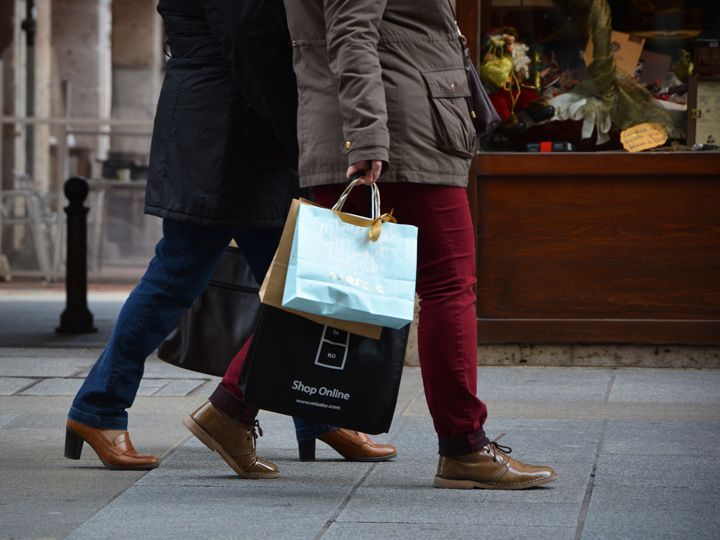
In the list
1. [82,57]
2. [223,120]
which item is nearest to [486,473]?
[223,120]

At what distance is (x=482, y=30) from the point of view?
6828mm

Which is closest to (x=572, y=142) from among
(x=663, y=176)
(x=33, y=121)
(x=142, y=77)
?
(x=663, y=176)

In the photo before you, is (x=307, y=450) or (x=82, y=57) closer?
(x=307, y=450)

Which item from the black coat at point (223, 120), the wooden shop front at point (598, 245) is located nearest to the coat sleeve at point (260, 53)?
the black coat at point (223, 120)

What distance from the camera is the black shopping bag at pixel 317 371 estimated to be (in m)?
3.84

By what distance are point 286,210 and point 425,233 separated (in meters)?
0.62

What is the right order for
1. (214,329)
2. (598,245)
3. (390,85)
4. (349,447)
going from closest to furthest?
(390,85) < (349,447) < (214,329) < (598,245)

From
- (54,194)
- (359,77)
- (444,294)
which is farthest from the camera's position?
(54,194)

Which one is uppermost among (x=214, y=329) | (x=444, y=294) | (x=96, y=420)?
(x=444, y=294)

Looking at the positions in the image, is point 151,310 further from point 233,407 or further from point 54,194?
point 54,194

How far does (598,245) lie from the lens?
21.9 feet

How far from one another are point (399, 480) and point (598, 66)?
333 cm

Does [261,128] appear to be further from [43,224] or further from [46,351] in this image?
[43,224]

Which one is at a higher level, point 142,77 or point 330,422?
point 142,77
